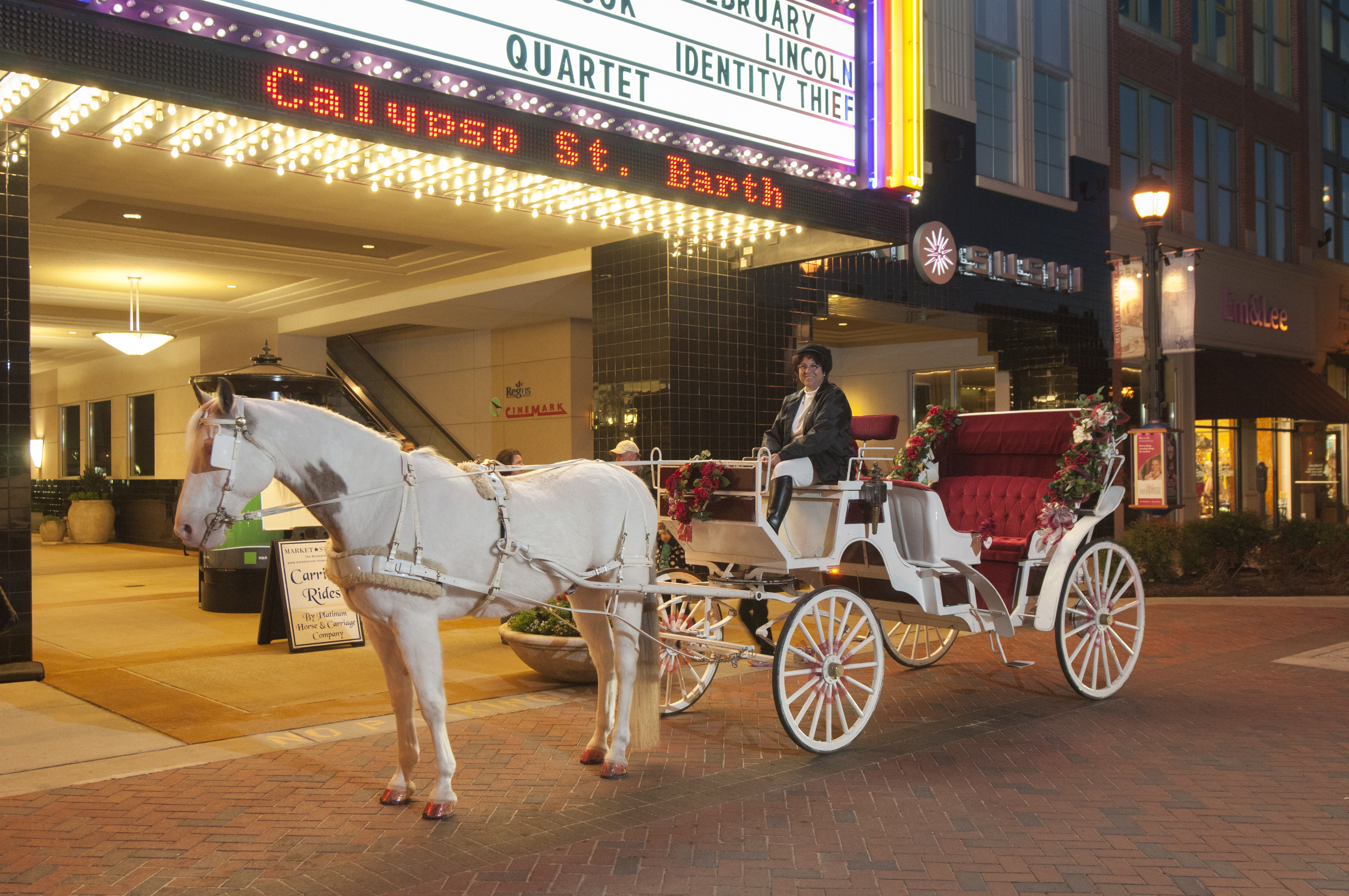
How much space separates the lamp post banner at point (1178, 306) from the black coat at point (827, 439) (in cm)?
943

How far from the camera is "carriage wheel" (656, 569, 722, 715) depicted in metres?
6.49

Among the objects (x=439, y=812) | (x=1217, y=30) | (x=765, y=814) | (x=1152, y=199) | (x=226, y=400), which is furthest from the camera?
(x=1217, y=30)

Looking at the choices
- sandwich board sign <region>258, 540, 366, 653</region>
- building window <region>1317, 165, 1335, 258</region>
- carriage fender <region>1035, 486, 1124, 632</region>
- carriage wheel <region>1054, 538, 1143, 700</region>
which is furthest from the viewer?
building window <region>1317, 165, 1335, 258</region>

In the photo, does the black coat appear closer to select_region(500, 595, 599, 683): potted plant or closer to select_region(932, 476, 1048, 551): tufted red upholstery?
select_region(932, 476, 1048, 551): tufted red upholstery

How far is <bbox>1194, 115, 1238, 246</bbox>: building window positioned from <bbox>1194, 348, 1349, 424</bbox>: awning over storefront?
98.2 inches

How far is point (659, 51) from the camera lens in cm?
886

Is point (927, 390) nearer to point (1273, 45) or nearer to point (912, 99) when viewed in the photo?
point (1273, 45)

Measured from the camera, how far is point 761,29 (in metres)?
9.63

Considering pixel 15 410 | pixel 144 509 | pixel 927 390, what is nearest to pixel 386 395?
pixel 144 509

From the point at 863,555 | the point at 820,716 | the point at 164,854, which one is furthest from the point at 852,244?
the point at 164,854

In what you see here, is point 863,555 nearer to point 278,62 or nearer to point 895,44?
point 278,62

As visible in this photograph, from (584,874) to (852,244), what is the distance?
25.4 feet

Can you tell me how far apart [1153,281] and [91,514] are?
Answer: 69.4 ft

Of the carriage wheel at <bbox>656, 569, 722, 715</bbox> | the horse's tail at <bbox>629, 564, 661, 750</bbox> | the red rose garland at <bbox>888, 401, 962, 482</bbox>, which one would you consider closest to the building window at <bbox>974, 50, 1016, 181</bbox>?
the red rose garland at <bbox>888, 401, 962, 482</bbox>
